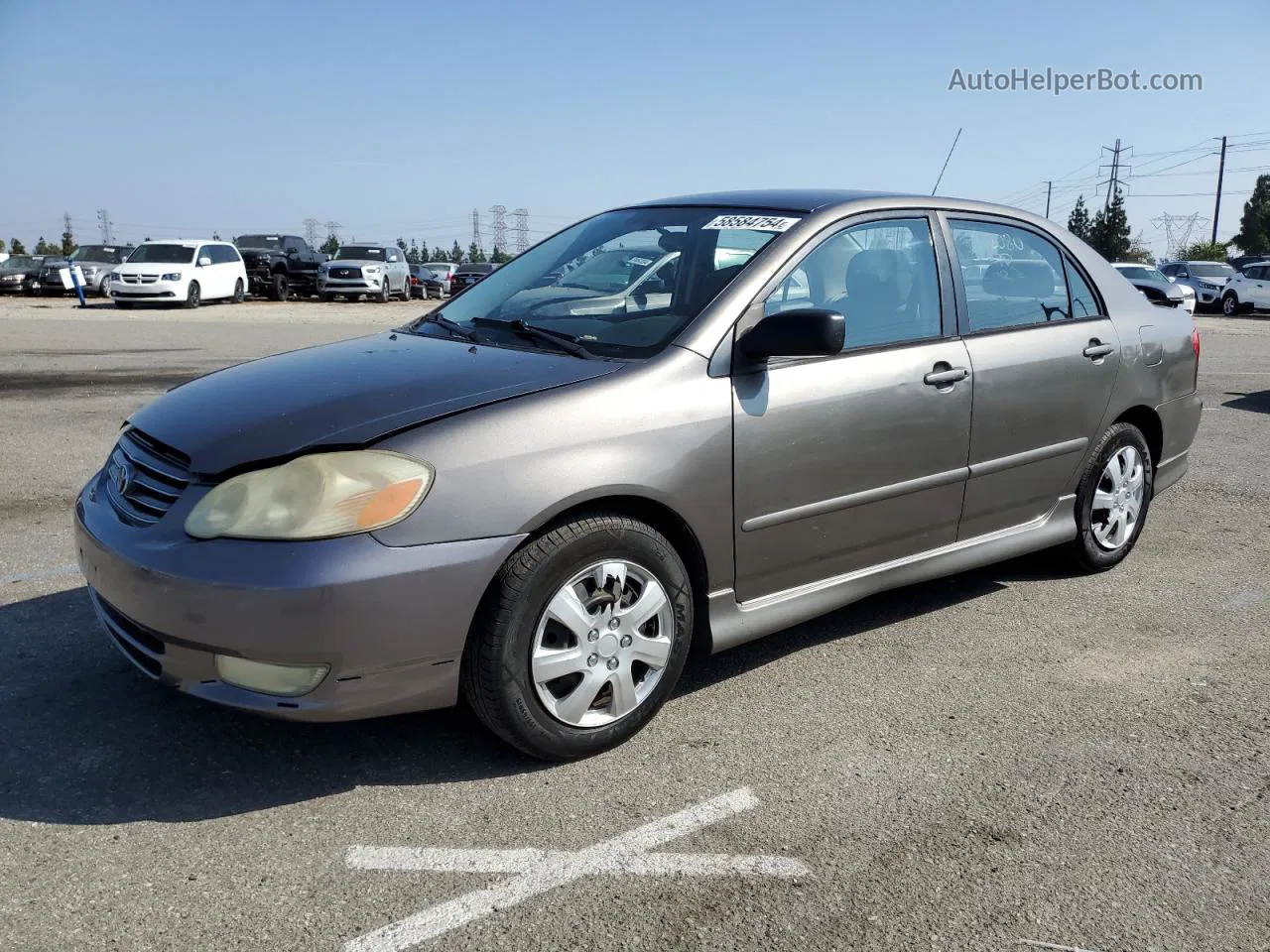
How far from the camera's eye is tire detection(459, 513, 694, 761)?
306 cm

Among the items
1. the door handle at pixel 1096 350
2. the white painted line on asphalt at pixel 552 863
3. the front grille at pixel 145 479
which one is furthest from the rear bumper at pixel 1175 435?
the front grille at pixel 145 479

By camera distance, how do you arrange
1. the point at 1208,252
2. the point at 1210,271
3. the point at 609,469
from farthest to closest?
the point at 1208,252
the point at 1210,271
the point at 609,469

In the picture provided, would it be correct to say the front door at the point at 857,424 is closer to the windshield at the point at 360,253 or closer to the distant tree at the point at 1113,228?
the windshield at the point at 360,253

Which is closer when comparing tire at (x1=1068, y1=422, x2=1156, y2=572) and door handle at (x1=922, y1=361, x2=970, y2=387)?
door handle at (x1=922, y1=361, x2=970, y2=387)

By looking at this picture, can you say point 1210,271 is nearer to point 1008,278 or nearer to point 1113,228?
point 1008,278

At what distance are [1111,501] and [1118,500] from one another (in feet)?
0.20

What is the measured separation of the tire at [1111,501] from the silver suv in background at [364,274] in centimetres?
3144

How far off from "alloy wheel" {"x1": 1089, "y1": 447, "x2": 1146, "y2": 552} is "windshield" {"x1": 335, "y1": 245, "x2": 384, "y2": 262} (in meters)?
32.6

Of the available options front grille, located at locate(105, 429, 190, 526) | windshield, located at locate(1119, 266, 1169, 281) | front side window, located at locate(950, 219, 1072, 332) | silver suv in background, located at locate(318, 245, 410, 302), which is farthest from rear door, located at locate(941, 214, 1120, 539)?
silver suv in background, located at locate(318, 245, 410, 302)

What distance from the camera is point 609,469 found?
10.5 feet

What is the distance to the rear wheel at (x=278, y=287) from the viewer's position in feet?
111

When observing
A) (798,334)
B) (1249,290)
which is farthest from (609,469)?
(1249,290)

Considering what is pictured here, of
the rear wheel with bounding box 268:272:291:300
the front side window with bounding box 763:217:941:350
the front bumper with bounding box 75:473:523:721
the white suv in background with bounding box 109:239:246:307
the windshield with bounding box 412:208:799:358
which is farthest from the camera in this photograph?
the rear wheel with bounding box 268:272:291:300

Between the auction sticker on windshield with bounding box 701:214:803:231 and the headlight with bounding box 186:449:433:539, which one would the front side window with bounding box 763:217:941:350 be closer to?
the auction sticker on windshield with bounding box 701:214:803:231
